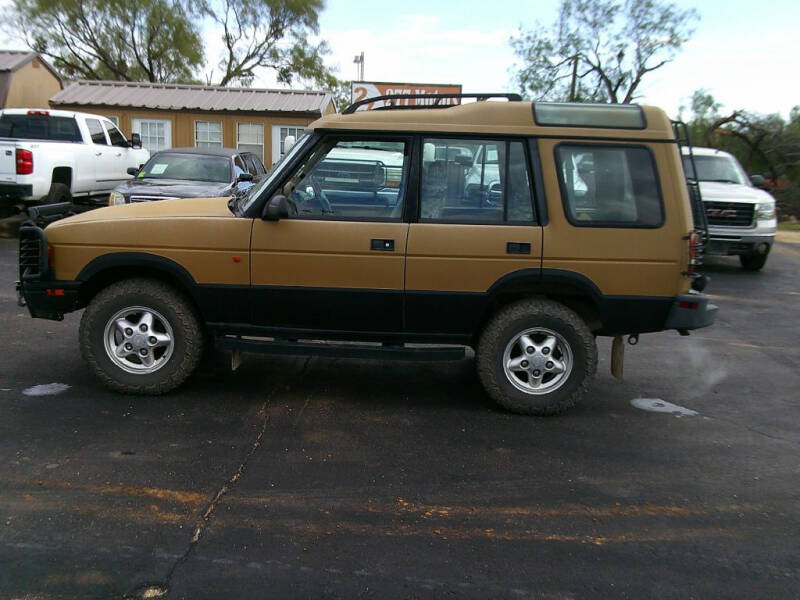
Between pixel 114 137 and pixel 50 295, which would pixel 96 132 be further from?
pixel 50 295

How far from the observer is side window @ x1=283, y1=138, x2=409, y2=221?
16.1 feet

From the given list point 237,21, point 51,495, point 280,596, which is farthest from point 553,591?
point 237,21

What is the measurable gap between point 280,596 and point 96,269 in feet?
9.90

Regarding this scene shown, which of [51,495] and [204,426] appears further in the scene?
[204,426]

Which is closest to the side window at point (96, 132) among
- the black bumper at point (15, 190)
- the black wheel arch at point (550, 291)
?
the black bumper at point (15, 190)

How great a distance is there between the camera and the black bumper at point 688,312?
15.9 feet

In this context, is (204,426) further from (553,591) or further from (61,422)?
(553,591)

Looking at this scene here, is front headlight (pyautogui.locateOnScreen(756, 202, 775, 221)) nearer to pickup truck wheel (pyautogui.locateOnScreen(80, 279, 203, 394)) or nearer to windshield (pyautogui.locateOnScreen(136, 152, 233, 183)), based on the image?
windshield (pyautogui.locateOnScreen(136, 152, 233, 183))

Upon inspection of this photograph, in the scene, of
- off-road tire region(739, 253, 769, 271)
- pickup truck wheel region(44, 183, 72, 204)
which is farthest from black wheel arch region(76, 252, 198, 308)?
off-road tire region(739, 253, 769, 271)

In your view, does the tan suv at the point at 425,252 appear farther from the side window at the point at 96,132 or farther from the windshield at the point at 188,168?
the side window at the point at 96,132

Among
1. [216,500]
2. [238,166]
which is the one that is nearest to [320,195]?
[216,500]

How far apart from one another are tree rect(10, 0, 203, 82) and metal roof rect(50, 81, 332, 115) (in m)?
11.4

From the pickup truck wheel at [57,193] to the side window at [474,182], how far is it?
966 cm

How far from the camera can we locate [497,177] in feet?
15.9
